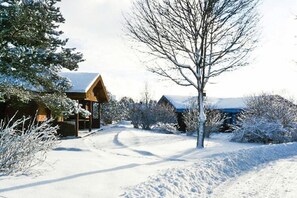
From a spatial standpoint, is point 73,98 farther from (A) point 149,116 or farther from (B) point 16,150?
(B) point 16,150

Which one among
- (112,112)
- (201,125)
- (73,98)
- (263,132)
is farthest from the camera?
(112,112)

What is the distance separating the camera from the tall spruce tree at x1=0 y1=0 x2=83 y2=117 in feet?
34.9

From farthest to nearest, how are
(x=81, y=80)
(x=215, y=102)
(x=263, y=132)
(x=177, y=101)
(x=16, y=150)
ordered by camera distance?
(x=177, y=101)
(x=215, y=102)
(x=81, y=80)
(x=263, y=132)
(x=16, y=150)

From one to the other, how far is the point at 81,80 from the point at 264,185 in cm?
1571

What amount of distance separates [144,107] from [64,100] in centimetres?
1840

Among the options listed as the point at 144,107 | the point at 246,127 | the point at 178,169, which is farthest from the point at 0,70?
the point at 144,107

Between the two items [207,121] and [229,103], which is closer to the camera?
[207,121]

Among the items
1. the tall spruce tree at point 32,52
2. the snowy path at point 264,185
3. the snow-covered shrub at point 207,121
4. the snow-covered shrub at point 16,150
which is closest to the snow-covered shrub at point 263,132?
the snow-covered shrub at point 207,121

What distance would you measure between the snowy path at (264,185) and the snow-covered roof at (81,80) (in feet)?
40.0

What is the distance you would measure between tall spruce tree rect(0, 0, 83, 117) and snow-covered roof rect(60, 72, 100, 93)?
5418mm

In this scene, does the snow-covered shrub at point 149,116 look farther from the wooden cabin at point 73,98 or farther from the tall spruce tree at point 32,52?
the tall spruce tree at point 32,52

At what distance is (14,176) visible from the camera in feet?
21.5

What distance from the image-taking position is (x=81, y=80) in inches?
853

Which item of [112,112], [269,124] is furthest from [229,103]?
[269,124]
